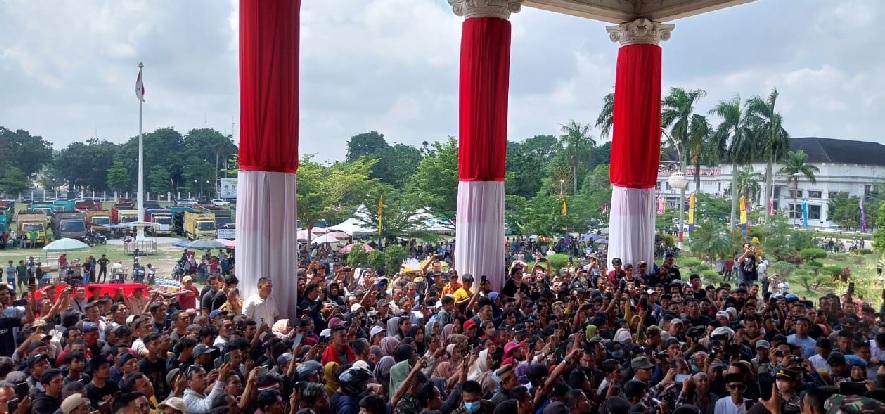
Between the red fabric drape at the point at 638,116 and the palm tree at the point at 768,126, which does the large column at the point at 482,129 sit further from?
the palm tree at the point at 768,126

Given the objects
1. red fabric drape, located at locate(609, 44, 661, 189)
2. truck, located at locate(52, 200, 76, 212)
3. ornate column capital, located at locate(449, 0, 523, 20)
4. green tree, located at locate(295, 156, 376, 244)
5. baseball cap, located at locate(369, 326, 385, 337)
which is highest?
ornate column capital, located at locate(449, 0, 523, 20)

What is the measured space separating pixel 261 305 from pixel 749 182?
141ft

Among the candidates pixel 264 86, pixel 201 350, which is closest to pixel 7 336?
pixel 201 350

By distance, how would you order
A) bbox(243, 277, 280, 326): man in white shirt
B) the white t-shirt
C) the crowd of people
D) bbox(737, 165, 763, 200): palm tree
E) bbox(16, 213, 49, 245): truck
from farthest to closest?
bbox(737, 165, 763, 200): palm tree
bbox(16, 213, 49, 245): truck
bbox(243, 277, 280, 326): man in white shirt
the white t-shirt
the crowd of people

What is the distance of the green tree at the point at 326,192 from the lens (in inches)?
1064

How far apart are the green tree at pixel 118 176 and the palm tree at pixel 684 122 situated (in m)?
28.0

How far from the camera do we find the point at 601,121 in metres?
30.4

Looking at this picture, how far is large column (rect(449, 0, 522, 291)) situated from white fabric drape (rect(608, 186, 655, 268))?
3128 mm

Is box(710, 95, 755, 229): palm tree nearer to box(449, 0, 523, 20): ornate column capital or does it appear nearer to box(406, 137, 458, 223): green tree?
box(406, 137, 458, 223): green tree

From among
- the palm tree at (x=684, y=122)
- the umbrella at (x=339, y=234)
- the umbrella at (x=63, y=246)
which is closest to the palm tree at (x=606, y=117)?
the palm tree at (x=684, y=122)

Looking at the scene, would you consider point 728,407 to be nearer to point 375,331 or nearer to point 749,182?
point 375,331

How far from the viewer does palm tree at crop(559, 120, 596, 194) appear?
38.6 metres

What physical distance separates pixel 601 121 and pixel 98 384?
91.1 ft

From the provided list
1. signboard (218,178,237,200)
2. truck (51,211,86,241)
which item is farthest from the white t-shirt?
signboard (218,178,237,200)
